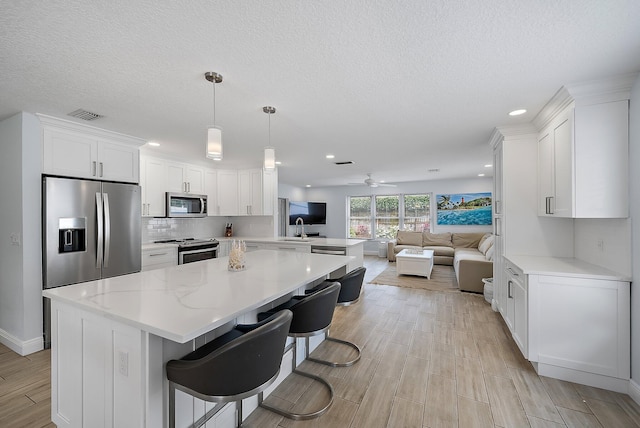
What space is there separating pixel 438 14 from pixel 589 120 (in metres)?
1.76

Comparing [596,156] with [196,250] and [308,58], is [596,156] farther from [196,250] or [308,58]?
[196,250]

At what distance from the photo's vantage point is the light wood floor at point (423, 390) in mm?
1795

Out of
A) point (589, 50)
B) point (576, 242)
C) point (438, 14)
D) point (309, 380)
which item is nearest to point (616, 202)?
point (576, 242)

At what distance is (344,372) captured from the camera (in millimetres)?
2340

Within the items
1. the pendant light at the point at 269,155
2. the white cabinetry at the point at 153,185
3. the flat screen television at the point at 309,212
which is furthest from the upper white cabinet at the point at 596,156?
the flat screen television at the point at 309,212

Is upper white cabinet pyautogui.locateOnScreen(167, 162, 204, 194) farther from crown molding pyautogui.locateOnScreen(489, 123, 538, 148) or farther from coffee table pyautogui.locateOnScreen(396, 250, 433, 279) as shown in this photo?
crown molding pyautogui.locateOnScreen(489, 123, 538, 148)

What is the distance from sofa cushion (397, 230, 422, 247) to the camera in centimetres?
784

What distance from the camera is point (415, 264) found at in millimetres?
5785

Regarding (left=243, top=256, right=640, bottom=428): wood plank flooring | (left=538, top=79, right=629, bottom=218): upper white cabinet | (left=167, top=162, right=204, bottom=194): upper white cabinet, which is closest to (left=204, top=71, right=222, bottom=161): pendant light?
(left=243, top=256, right=640, bottom=428): wood plank flooring

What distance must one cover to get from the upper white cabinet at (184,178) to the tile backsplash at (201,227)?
61 centimetres

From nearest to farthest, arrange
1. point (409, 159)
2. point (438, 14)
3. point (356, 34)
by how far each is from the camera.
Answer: point (438, 14) < point (356, 34) < point (409, 159)

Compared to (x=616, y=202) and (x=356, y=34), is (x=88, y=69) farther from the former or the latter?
(x=616, y=202)

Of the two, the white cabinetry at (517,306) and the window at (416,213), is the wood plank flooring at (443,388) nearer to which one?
the white cabinetry at (517,306)

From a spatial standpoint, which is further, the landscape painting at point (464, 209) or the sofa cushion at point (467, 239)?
the landscape painting at point (464, 209)
